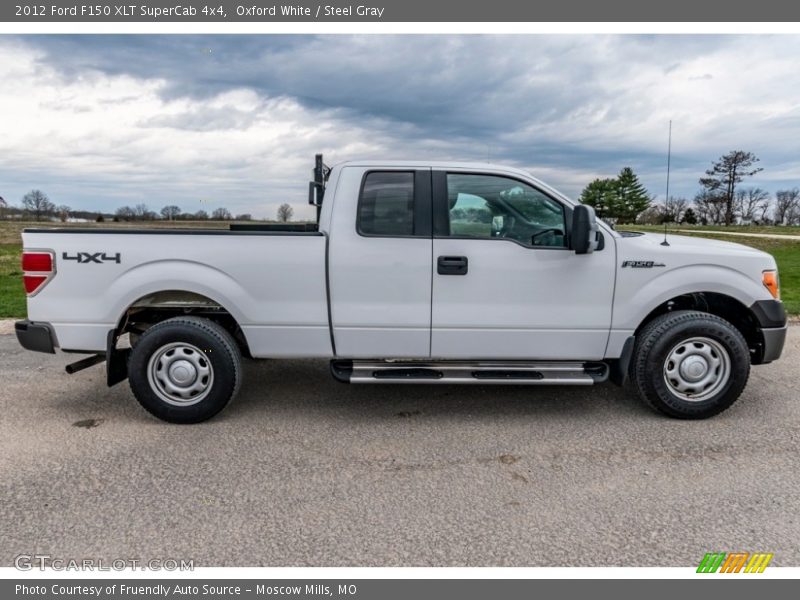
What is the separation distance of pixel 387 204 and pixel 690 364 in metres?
2.66

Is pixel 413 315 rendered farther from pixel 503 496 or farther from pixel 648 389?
pixel 648 389

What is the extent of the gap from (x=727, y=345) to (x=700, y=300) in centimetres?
58

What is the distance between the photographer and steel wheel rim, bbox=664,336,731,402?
4223mm

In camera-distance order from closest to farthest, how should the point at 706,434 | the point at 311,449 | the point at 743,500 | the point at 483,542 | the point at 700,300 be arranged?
1. the point at 483,542
2. the point at 743,500
3. the point at 311,449
4. the point at 706,434
5. the point at 700,300

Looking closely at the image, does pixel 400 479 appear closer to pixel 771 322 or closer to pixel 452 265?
pixel 452 265

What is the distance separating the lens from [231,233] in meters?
4.07

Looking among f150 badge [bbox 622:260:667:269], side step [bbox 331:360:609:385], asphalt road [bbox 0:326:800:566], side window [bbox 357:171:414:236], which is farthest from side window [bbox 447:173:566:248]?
asphalt road [bbox 0:326:800:566]

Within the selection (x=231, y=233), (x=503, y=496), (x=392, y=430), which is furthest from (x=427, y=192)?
(x=503, y=496)

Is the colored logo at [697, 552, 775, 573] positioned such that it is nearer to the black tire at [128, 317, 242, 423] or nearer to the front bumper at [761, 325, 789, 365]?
the front bumper at [761, 325, 789, 365]

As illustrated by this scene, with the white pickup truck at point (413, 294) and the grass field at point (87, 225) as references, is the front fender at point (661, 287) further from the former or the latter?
the grass field at point (87, 225)

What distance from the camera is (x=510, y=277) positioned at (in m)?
4.12

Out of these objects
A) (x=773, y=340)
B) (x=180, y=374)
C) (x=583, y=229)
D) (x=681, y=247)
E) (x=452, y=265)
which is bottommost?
(x=180, y=374)

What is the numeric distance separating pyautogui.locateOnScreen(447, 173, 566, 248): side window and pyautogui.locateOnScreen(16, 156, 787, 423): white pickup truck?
11 millimetres

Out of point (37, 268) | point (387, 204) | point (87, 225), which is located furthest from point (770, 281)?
point (37, 268)
